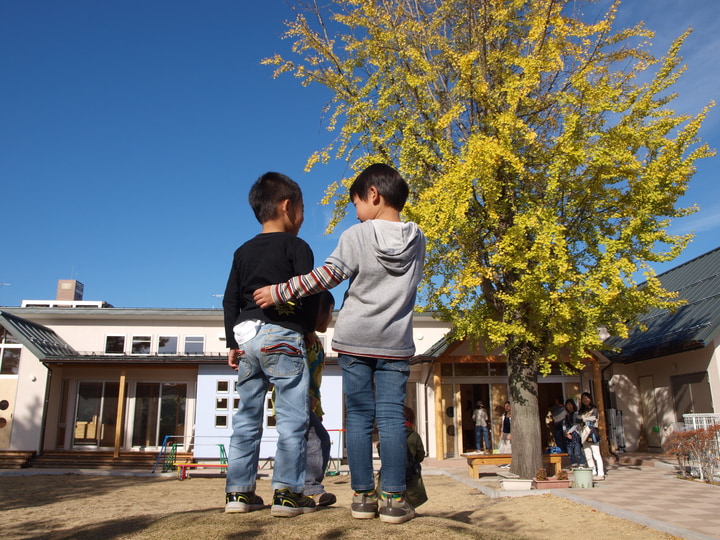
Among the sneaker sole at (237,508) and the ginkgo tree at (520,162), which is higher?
the ginkgo tree at (520,162)

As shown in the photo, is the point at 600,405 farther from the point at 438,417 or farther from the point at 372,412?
the point at 372,412

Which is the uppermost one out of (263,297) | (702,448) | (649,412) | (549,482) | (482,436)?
(263,297)

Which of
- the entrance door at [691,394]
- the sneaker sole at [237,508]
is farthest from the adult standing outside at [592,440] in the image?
the sneaker sole at [237,508]

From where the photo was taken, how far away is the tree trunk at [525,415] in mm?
11992

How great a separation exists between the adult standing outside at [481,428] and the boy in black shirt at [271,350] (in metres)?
17.0

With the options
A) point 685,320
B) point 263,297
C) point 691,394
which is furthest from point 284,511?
point 685,320

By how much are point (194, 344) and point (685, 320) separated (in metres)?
17.4

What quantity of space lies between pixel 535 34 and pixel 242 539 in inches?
453

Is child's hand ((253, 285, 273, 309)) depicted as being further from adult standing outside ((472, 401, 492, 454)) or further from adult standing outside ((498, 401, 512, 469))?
adult standing outside ((472, 401, 492, 454))

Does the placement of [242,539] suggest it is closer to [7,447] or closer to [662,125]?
[662,125]

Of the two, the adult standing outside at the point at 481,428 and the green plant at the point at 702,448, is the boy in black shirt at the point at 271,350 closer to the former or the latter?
the green plant at the point at 702,448

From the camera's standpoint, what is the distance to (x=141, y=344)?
22.4 meters

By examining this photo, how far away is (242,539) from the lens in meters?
2.61

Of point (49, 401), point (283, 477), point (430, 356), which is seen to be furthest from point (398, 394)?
point (49, 401)
